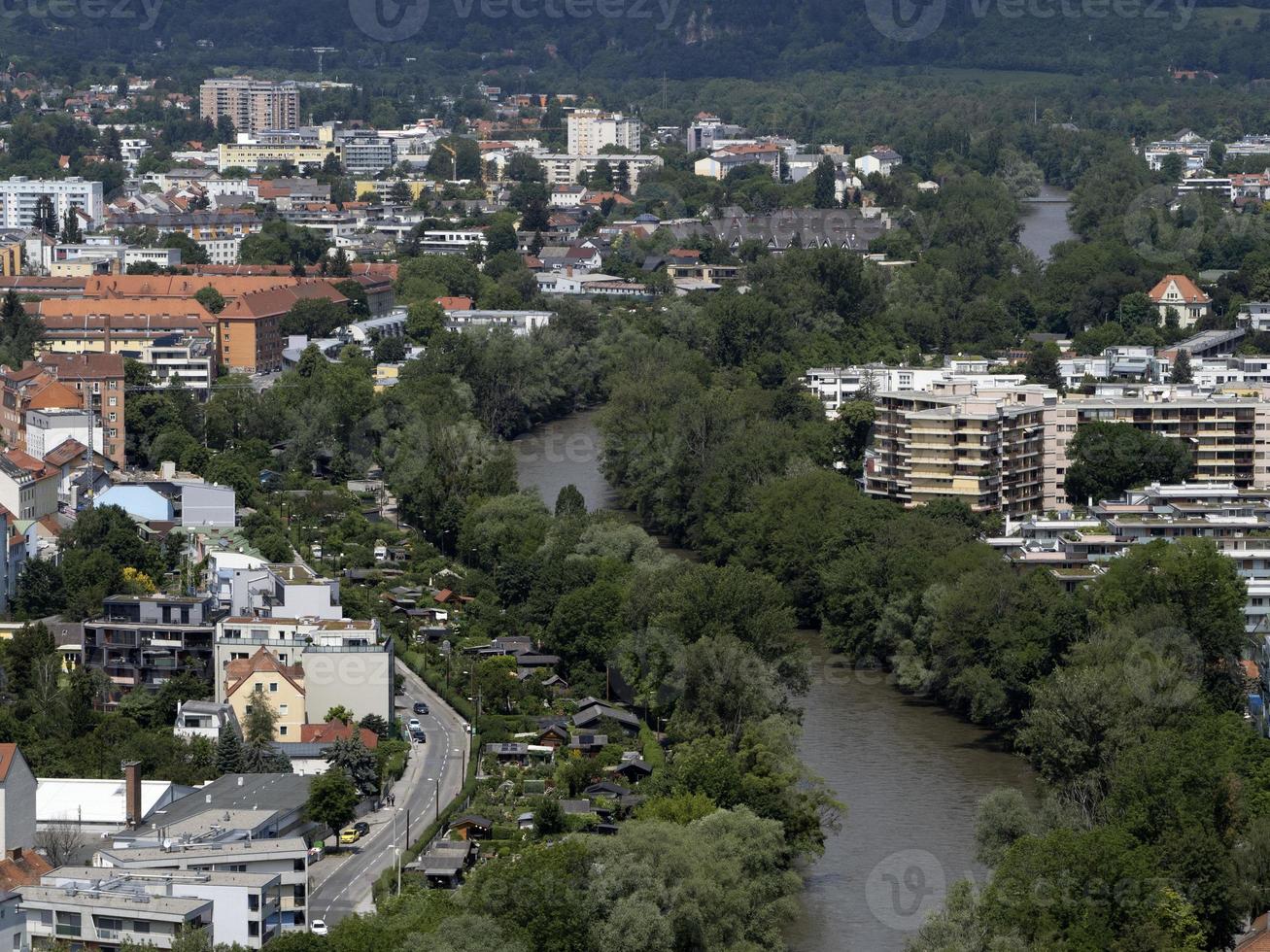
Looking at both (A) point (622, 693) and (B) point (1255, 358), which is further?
(B) point (1255, 358)

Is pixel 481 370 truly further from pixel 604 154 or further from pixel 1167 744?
pixel 604 154

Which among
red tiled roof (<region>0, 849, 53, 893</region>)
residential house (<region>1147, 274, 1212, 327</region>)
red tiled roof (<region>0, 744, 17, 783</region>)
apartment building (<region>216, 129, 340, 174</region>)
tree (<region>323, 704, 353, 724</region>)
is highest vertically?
red tiled roof (<region>0, 744, 17, 783</region>)

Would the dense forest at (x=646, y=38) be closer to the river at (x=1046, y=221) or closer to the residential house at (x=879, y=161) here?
the residential house at (x=879, y=161)

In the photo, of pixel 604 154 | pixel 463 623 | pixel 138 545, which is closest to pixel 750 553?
pixel 463 623

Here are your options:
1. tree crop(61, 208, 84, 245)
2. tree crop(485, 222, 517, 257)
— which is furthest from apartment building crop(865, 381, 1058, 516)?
tree crop(61, 208, 84, 245)

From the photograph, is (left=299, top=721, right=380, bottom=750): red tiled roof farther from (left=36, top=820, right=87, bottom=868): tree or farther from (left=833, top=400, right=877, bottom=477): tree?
(left=833, top=400, right=877, bottom=477): tree
